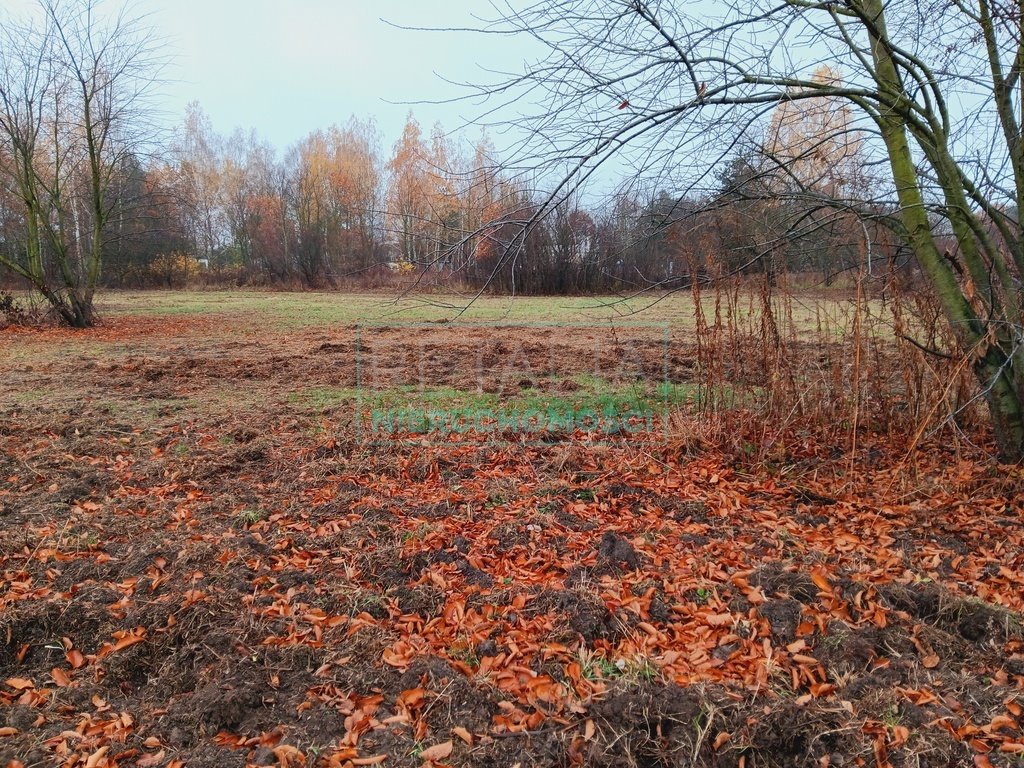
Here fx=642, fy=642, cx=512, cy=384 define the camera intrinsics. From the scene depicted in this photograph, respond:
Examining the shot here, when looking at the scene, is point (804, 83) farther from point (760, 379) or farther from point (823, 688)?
point (823, 688)

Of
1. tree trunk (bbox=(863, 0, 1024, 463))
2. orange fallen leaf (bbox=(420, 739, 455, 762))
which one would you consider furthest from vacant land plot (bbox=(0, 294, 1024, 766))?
tree trunk (bbox=(863, 0, 1024, 463))

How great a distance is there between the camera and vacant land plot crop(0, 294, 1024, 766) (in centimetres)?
204

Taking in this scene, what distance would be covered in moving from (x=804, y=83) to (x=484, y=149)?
1.76 metres

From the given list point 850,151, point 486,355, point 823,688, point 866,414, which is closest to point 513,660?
point 823,688

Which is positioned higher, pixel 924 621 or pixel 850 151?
pixel 850 151

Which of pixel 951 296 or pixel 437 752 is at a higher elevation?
pixel 951 296

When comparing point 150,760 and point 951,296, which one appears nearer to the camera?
point 150,760

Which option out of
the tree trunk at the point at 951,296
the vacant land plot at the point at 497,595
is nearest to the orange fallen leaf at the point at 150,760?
the vacant land plot at the point at 497,595

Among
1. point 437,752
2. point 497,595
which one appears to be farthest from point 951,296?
point 437,752

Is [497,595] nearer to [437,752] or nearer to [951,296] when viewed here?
[437,752]

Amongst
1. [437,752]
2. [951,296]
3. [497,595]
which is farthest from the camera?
[951,296]

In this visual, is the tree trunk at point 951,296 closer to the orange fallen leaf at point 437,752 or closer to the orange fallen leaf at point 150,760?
the orange fallen leaf at point 437,752

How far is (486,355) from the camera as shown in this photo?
9.11 m

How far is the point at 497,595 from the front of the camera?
2885mm
